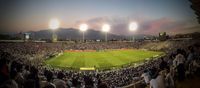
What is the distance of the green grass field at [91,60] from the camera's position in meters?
7.15

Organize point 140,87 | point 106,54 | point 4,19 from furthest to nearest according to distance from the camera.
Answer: point 140,87, point 106,54, point 4,19

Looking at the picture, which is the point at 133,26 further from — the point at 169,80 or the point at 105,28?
the point at 169,80

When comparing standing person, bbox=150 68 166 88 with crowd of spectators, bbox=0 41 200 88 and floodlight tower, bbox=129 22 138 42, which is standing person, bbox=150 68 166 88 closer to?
crowd of spectators, bbox=0 41 200 88

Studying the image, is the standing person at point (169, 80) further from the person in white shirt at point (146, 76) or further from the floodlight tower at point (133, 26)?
the floodlight tower at point (133, 26)

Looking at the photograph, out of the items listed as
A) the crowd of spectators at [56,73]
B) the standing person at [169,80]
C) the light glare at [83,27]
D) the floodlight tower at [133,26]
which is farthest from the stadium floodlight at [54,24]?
the standing person at [169,80]

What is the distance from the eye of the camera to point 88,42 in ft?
23.6

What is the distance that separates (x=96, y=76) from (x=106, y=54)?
21.8 inches

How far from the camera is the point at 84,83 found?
7258 millimetres

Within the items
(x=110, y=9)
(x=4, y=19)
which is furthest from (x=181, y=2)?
(x=4, y=19)

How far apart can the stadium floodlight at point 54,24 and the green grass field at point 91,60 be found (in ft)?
1.98

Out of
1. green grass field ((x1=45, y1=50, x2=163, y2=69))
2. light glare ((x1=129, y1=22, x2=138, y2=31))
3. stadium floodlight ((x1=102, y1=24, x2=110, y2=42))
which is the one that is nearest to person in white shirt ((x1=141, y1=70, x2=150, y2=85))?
green grass field ((x1=45, y1=50, x2=163, y2=69))

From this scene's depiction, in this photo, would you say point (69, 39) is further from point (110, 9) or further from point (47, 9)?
point (110, 9)

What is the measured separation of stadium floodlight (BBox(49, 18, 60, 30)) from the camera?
7.01 metres

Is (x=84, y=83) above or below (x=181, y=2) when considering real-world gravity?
below
